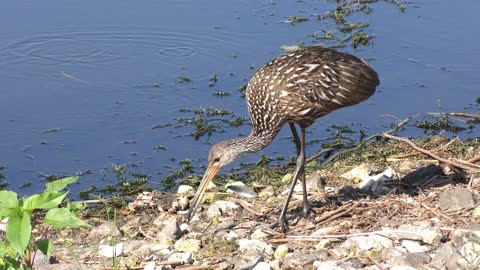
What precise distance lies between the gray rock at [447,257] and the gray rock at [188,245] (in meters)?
1.55

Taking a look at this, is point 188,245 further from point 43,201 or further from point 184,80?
point 184,80

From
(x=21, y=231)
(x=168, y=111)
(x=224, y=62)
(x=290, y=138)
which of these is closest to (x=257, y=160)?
(x=290, y=138)

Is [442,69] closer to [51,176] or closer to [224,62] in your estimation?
[224,62]

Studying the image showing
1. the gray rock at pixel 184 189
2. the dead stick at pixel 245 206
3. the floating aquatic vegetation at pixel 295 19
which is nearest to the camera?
the dead stick at pixel 245 206

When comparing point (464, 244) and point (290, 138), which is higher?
point (464, 244)

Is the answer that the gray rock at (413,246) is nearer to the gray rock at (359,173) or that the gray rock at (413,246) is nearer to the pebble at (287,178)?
the gray rock at (359,173)

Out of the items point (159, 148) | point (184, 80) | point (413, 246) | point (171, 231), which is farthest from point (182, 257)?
point (184, 80)

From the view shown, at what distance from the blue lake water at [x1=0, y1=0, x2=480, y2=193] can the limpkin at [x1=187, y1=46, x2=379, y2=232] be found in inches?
74.4

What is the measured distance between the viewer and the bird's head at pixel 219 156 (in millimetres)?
6910

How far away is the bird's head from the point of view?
6910 millimetres

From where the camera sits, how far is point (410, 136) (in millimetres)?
9633

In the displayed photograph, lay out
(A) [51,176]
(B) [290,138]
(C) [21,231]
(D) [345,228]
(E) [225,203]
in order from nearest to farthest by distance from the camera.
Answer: (C) [21,231] < (D) [345,228] < (E) [225,203] < (A) [51,176] < (B) [290,138]

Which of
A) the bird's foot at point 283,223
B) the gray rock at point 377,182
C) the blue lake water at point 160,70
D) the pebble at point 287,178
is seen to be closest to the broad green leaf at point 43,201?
the bird's foot at point 283,223

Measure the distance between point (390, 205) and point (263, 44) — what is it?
494 centimetres
